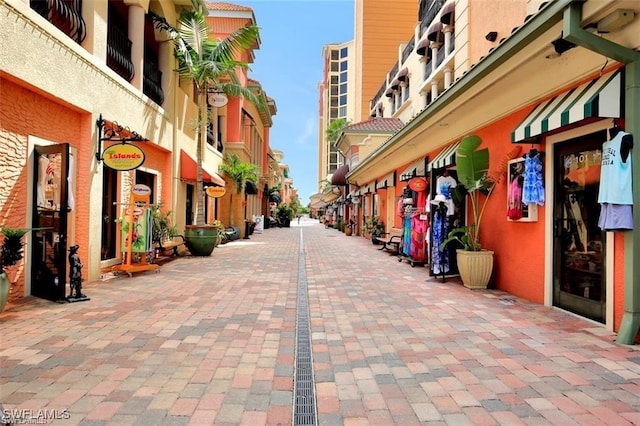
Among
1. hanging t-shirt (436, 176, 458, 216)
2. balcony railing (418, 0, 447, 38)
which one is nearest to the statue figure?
hanging t-shirt (436, 176, 458, 216)

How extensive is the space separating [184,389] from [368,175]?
1918 centimetres

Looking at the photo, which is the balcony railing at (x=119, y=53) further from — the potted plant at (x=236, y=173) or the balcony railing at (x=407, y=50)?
the balcony railing at (x=407, y=50)

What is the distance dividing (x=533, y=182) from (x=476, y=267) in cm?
190

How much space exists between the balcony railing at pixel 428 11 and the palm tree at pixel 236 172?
1242 cm

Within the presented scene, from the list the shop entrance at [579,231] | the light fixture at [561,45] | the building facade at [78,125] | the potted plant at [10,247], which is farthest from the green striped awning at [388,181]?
the potted plant at [10,247]

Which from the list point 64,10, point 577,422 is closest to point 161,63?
point 64,10

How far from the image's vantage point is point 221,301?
6359 mm

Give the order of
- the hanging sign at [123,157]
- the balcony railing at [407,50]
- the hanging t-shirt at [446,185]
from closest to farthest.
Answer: the hanging sign at [123,157] → the hanging t-shirt at [446,185] → the balcony railing at [407,50]

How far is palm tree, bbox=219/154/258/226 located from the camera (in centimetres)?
1995

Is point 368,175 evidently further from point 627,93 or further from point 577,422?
point 577,422

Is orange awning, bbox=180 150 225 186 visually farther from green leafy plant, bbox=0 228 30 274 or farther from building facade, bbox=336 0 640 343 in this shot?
green leafy plant, bbox=0 228 30 274

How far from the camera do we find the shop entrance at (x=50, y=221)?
19.7ft

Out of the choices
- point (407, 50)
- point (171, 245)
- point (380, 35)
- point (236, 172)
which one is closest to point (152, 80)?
point (171, 245)

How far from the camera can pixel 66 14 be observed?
7227 millimetres
